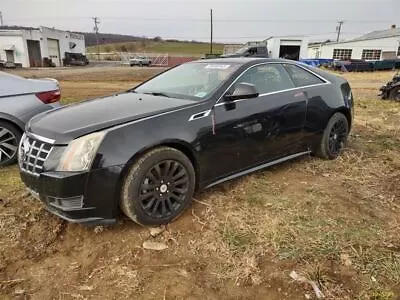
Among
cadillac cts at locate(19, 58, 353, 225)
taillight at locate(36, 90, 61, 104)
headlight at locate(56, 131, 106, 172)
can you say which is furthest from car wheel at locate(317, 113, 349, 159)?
taillight at locate(36, 90, 61, 104)

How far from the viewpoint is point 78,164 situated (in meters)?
3.02

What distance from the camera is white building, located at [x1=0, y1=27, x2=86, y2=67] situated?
4219 cm

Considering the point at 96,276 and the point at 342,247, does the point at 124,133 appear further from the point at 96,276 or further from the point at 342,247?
the point at 342,247

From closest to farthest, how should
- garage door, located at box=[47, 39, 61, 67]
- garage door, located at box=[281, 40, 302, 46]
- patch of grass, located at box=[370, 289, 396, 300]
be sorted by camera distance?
1. patch of grass, located at box=[370, 289, 396, 300]
2. garage door, located at box=[281, 40, 302, 46]
3. garage door, located at box=[47, 39, 61, 67]

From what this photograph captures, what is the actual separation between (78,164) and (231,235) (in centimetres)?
144

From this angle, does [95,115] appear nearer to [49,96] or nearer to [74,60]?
[49,96]

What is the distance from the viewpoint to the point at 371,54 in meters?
43.2

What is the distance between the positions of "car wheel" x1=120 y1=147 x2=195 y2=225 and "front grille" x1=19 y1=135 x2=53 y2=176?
69 cm

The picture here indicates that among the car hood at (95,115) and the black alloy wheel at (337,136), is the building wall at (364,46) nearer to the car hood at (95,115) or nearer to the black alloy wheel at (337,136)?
the black alloy wheel at (337,136)

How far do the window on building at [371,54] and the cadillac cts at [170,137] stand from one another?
141 ft

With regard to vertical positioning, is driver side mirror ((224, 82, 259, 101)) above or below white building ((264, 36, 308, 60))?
above

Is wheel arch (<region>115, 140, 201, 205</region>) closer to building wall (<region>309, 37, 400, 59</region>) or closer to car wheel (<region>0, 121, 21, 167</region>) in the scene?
car wheel (<region>0, 121, 21, 167</region>)

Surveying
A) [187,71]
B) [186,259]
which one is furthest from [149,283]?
[187,71]

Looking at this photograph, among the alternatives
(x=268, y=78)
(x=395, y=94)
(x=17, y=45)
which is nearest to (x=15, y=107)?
(x=268, y=78)
